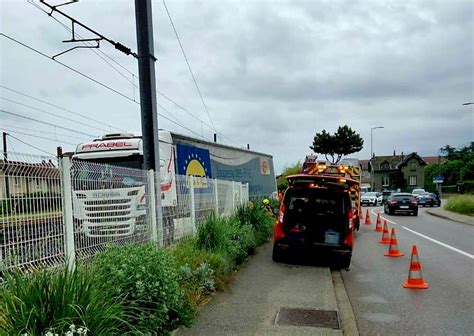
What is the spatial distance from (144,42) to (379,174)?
102 meters

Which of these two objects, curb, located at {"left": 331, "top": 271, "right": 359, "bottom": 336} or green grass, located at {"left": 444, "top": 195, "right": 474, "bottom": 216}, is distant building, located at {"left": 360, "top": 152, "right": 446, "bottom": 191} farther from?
curb, located at {"left": 331, "top": 271, "right": 359, "bottom": 336}

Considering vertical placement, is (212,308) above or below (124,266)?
below

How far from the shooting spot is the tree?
70125 millimetres

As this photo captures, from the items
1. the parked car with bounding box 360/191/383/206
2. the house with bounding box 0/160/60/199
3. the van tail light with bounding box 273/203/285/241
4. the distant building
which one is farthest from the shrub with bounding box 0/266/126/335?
the distant building

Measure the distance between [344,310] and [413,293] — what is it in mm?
1880

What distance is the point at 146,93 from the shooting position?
885 cm

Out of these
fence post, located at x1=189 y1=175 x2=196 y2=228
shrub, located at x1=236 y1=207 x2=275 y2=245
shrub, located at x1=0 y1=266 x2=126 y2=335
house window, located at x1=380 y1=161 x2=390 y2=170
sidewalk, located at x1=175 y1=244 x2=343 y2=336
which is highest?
house window, located at x1=380 y1=161 x2=390 y2=170

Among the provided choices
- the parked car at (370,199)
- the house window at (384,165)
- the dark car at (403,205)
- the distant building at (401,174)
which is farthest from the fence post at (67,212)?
the house window at (384,165)

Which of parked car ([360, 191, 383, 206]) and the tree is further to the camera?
the tree

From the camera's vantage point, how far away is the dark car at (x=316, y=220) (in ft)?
34.4

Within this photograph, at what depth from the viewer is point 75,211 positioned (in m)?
5.21

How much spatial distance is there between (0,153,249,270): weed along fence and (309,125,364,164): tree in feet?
207

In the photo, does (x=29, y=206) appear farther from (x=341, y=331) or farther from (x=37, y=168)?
(x=341, y=331)

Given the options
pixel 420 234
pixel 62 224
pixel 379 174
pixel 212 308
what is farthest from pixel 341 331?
pixel 379 174
